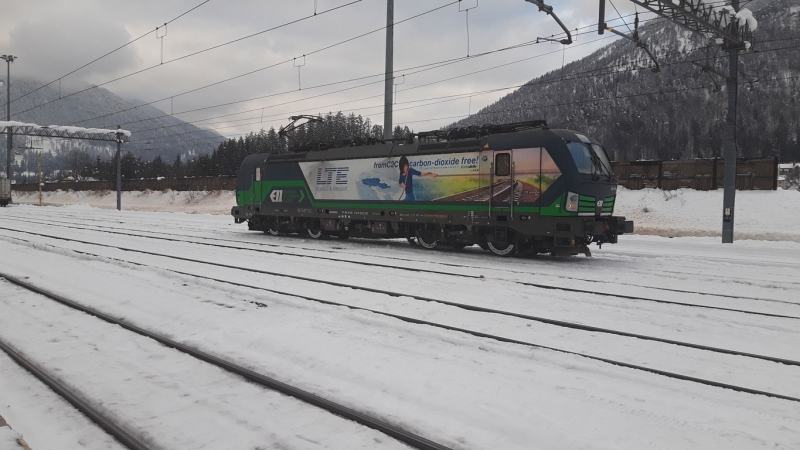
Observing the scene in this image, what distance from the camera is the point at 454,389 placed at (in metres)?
4.57

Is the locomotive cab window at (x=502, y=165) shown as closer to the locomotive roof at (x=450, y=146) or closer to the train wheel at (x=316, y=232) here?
the locomotive roof at (x=450, y=146)

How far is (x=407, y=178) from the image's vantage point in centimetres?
1555

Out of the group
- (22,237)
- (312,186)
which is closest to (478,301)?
(312,186)

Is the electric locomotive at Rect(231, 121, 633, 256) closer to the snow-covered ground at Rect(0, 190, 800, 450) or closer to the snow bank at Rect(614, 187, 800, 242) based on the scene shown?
the snow-covered ground at Rect(0, 190, 800, 450)

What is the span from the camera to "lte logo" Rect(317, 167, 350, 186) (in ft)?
57.3

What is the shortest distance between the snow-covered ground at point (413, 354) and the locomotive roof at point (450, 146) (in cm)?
304

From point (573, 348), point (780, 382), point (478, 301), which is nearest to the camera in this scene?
point (780, 382)

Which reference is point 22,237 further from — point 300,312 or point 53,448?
point 53,448

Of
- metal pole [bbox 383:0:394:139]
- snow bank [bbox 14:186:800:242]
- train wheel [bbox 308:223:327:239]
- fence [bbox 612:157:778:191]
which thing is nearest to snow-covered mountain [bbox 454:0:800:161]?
fence [bbox 612:157:778:191]

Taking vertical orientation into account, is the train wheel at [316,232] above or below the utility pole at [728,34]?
below

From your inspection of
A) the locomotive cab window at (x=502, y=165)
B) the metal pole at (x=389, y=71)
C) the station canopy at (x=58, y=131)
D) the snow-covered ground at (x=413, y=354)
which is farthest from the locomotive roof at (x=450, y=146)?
the station canopy at (x=58, y=131)

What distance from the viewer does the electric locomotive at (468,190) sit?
12656 mm

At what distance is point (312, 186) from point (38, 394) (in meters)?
14.2

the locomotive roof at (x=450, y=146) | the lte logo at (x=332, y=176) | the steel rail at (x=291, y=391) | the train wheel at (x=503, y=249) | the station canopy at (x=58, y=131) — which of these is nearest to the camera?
the steel rail at (x=291, y=391)
